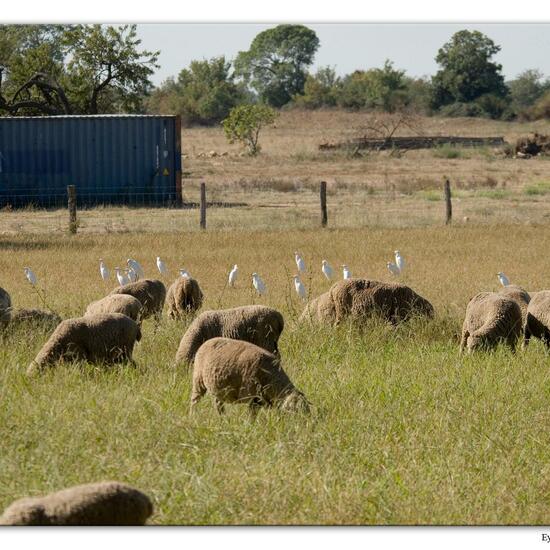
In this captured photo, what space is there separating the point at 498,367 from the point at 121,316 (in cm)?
320

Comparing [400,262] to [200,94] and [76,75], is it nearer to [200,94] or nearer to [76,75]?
[76,75]

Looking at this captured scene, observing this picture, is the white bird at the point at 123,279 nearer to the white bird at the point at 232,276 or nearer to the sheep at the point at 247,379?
the white bird at the point at 232,276

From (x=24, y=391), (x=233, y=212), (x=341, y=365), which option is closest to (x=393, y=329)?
(x=341, y=365)

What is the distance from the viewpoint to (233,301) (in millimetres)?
14422

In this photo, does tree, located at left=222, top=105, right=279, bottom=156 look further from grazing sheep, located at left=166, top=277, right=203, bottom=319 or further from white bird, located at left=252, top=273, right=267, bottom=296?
grazing sheep, located at left=166, top=277, right=203, bottom=319

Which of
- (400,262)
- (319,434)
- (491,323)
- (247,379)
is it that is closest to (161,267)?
A: (400,262)

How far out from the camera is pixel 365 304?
11609 millimetres

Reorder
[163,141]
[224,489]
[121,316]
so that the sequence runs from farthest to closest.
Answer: [163,141] < [121,316] < [224,489]

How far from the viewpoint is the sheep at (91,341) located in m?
9.26

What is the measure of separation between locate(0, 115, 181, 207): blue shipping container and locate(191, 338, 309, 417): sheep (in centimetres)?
2241

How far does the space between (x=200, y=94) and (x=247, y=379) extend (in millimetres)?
33918

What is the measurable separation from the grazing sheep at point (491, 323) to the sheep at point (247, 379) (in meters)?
2.90

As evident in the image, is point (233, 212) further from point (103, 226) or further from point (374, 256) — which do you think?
point (374, 256)

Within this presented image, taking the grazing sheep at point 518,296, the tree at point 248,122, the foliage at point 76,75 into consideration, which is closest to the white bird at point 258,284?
the grazing sheep at point 518,296
